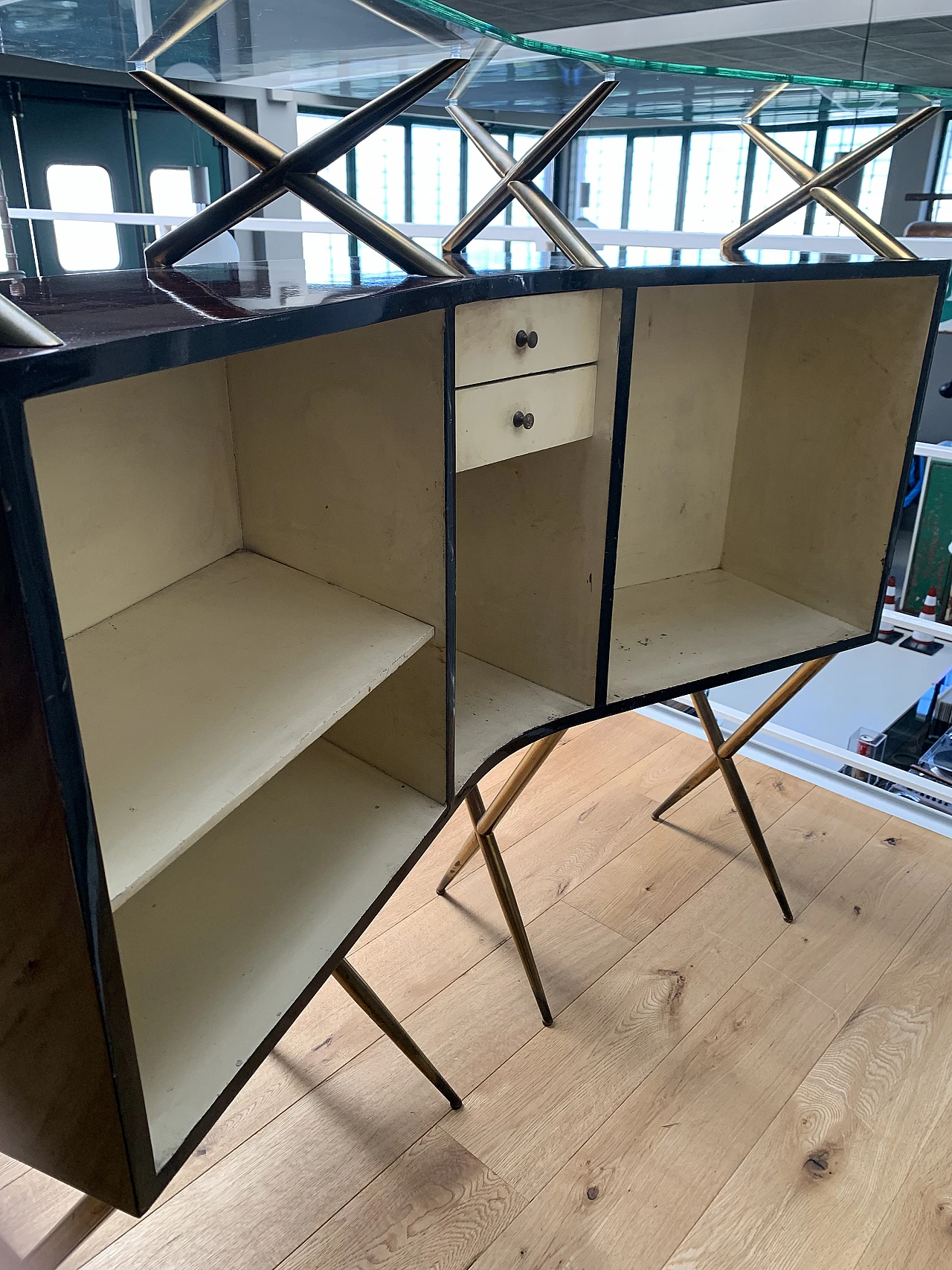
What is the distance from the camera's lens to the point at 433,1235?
4.22 feet

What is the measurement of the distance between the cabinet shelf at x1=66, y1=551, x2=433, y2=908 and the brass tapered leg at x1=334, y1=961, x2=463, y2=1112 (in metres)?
0.35

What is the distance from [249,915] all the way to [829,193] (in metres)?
1.44

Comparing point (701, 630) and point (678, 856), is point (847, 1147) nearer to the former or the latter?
point (678, 856)

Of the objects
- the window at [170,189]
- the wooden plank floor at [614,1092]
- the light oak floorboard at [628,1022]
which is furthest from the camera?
the window at [170,189]

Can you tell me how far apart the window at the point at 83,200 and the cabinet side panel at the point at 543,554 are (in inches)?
211

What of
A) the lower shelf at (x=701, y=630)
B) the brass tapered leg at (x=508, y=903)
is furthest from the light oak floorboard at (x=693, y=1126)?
the lower shelf at (x=701, y=630)

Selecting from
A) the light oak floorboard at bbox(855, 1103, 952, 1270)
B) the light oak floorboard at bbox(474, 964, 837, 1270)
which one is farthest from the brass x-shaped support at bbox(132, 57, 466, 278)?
the light oak floorboard at bbox(855, 1103, 952, 1270)

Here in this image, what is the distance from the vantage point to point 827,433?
1659 mm

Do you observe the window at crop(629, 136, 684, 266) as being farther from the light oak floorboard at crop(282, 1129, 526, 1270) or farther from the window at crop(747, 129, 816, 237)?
the light oak floorboard at crop(282, 1129, 526, 1270)

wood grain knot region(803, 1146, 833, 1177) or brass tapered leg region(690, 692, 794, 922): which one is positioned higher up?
brass tapered leg region(690, 692, 794, 922)

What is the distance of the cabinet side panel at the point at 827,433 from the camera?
152 centimetres

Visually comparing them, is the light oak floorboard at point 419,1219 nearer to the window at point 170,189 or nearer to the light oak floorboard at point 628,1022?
the light oak floorboard at point 628,1022

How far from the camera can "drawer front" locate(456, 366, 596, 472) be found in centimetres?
107

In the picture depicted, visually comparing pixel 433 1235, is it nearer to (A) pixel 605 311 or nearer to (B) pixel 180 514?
(B) pixel 180 514
